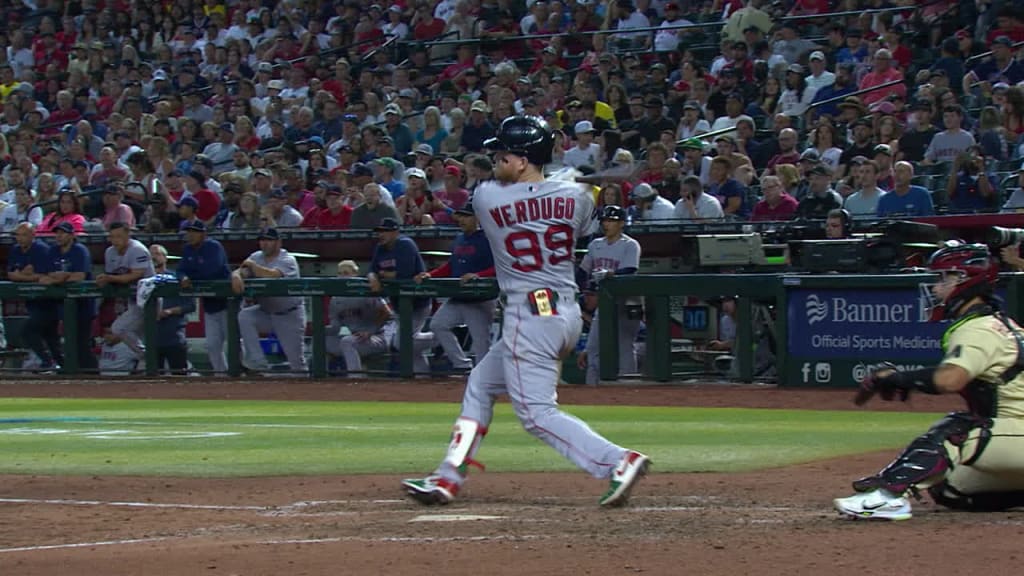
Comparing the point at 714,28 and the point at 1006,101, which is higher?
the point at 714,28

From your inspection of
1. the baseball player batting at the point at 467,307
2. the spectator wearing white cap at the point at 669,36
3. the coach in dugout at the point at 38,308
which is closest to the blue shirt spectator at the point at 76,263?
the coach in dugout at the point at 38,308

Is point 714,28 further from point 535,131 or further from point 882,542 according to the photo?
point 882,542

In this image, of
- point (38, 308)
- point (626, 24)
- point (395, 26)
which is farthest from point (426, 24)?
point (38, 308)

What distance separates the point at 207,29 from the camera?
2733 centimetres

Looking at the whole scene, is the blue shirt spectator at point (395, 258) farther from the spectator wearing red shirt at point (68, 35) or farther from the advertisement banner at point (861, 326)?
the spectator wearing red shirt at point (68, 35)

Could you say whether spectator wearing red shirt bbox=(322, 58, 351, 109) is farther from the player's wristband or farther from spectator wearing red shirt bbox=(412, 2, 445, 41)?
the player's wristband

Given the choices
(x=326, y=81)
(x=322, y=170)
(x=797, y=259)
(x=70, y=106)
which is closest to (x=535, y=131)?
(x=797, y=259)

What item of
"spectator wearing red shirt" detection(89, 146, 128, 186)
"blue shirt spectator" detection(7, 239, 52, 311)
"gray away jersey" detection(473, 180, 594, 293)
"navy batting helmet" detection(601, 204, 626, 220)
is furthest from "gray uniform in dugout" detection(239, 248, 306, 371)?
"gray away jersey" detection(473, 180, 594, 293)

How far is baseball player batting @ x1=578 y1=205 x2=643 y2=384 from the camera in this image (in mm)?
15359

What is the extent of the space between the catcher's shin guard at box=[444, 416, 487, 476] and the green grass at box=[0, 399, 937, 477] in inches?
55.5

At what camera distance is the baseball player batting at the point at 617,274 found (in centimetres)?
1536

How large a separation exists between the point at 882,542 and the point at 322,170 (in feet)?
49.1

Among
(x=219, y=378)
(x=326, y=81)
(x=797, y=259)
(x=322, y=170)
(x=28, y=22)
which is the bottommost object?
(x=219, y=378)

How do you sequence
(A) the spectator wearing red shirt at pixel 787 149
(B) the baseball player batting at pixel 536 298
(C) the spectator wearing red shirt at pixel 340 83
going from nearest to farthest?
(B) the baseball player batting at pixel 536 298 → (A) the spectator wearing red shirt at pixel 787 149 → (C) the spectator wearing red shirt at pixel 340 83
